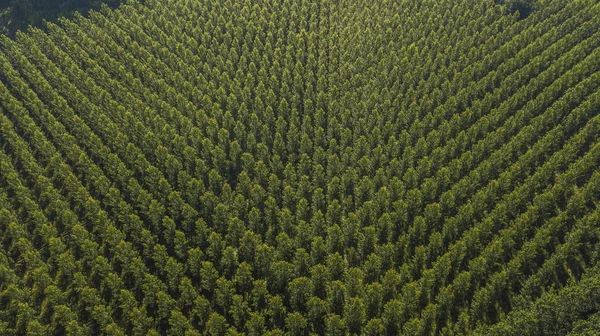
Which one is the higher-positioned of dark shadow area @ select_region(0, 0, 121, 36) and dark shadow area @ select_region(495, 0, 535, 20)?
dark shadow area @ select_region(0, 0, 121, 36)

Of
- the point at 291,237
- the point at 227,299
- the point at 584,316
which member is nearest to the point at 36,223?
the point at 227,299

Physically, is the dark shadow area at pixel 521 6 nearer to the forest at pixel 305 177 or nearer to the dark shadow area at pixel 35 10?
the forest at pixel 305 177

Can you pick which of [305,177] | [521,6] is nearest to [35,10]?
[305,177]

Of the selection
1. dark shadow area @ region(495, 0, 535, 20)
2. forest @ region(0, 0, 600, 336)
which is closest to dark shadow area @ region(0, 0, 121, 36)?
forest @ region(0, 0, 600, 336)

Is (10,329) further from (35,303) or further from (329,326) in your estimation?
(329,326)

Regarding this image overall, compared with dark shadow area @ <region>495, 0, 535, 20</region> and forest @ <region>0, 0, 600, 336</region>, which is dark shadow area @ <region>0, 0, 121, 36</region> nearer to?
forest @ <region>0, 0, 600, 336</region>

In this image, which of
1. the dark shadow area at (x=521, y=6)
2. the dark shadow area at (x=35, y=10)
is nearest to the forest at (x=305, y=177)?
the dark shadow area at (x=521, y=6)
